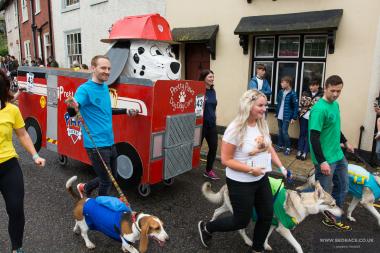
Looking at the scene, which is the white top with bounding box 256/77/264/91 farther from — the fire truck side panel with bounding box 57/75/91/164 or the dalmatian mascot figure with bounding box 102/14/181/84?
the fire truck side panel with bounding box 57/75/91/164

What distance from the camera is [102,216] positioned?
3.09 metres

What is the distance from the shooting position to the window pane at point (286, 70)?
7606 mm

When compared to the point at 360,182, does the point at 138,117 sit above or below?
above

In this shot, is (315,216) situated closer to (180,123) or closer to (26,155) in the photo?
(180,123)

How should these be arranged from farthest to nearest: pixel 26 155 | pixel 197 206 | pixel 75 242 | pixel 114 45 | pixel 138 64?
1. pixel 26 155
2. pixel 114 45
3. pixel 138 64
4. pixel 197 206
5. pixel 75 242

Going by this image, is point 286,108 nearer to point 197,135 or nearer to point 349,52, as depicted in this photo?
point 349,52

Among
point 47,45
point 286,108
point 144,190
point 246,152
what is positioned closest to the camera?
point 246,152

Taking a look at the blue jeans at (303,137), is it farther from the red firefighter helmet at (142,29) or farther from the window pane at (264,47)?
the red firefighter helmet at (142,29)

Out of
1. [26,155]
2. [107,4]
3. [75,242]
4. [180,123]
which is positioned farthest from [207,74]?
[107,4]

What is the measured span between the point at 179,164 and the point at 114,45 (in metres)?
2.28

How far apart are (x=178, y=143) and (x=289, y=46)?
446 cm

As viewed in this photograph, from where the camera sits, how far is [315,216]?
4246 millimetres

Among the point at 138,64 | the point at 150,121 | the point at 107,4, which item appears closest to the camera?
the point at 150,121

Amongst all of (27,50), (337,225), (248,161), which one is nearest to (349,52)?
(337,225)
